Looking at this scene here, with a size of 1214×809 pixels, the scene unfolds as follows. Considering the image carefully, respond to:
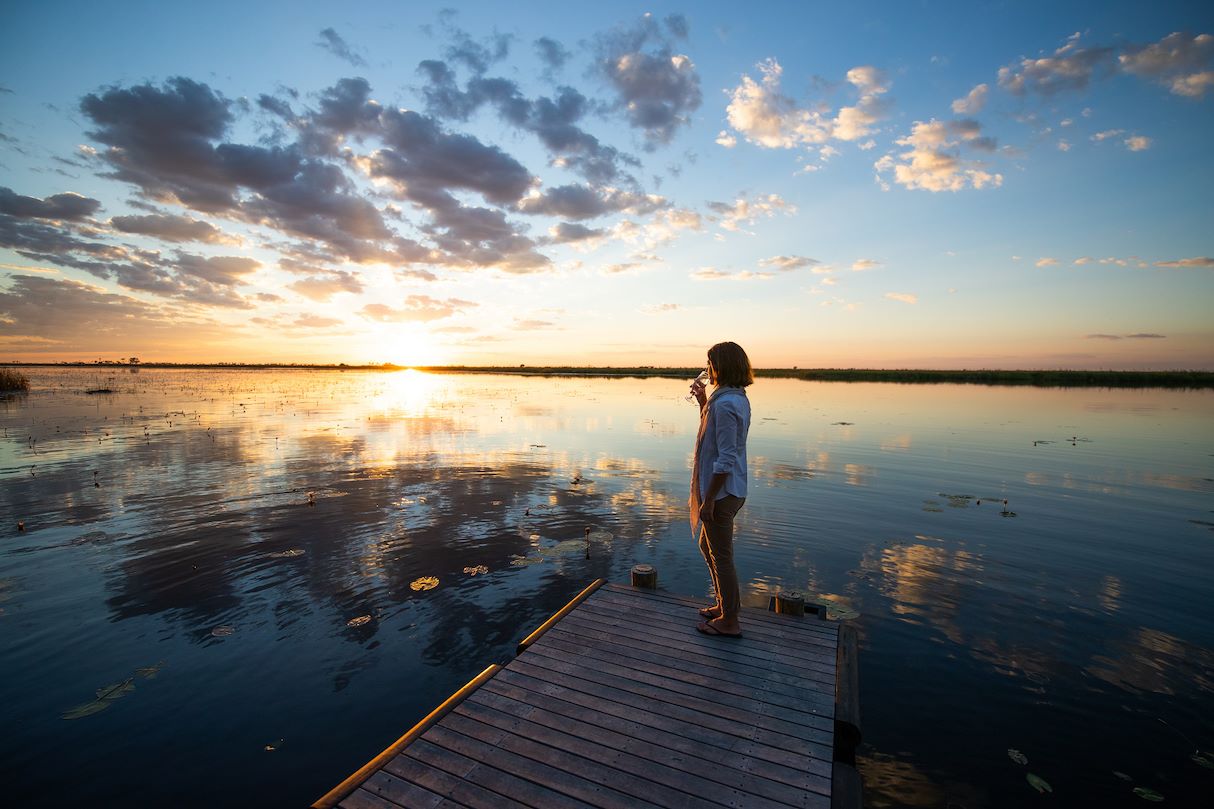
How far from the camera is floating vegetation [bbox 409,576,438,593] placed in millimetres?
10352

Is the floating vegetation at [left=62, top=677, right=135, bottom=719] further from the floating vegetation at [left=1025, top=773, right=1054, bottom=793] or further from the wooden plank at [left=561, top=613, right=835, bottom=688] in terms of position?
the floating vegetation at [left=1025, top=773, right=1054, bottom=793]

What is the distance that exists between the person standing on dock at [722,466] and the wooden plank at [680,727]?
6.44ft

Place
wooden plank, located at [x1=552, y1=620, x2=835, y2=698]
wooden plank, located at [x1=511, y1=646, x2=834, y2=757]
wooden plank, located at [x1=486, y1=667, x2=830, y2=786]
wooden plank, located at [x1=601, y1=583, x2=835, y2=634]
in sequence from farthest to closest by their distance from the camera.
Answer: wooden plank, located at [x1=601, y1=583, x2=835, y2=634] < wooden plank, located at [x1=552, y1=620, x2=835, y2=698] < wooden plank, located at [x1=511, y1=646, x2=834, y2=757] < wooden plank, located at [x1=486, y1=667, x2=830, y2=786]

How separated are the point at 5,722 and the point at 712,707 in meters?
8.75

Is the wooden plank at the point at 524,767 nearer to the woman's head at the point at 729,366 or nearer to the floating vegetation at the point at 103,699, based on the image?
the woman's head at the point at 729,366

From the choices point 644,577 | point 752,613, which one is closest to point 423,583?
point 644,577

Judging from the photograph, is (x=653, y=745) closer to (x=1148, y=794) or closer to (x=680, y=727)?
(x=680, y=727)

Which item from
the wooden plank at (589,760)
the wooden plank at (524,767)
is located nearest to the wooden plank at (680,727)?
the wooden plank at (589,760)

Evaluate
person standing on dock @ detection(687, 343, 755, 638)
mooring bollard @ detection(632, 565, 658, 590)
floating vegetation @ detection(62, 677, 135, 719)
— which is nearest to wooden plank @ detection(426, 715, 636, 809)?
person standing on dock @ detection(687, 343, 755, 638)

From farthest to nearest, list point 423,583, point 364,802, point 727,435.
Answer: point 423,583 < point 727,435 < point 364,802

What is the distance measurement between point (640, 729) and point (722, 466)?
3.01 meters

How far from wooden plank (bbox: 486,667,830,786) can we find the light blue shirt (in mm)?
2568

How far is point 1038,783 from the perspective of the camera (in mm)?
5688

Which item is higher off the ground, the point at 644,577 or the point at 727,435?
the point at 727,435
